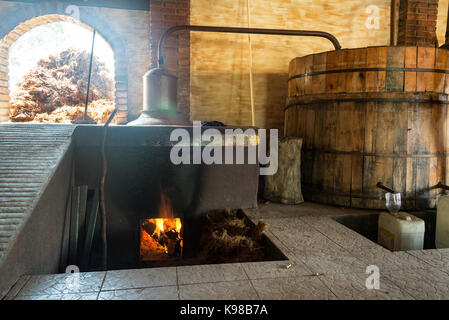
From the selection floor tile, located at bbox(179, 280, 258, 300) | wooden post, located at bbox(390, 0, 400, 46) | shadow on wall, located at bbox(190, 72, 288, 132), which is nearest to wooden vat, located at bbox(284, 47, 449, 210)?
shadow on wall, located at bbox(190, 72, 288, 132)

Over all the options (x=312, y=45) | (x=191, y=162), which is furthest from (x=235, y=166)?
(x=312, y=45)

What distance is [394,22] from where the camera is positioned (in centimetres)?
554

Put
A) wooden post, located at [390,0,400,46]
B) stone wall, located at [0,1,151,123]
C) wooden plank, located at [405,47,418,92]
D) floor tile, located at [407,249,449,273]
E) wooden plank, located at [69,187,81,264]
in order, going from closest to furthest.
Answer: floor tile, located at [407,249,449,273], wooden plank, located at [69,187,81,264], wooden plank, located at [405,47,418,92], stone wall, located at [0,1,151,123], wooden post, located at [390,0,400,46]

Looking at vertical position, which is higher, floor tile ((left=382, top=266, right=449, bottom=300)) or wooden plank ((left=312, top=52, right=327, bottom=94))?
wooden plank ((left=312, top=52, right=327, bottom=94))

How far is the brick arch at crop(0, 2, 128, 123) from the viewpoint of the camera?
4926mm

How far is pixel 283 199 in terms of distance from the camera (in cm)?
401

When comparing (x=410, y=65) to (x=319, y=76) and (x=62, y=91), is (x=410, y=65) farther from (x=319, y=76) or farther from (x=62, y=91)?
(x=62, y=91)

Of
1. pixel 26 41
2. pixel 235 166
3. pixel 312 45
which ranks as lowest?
pixel 235 166

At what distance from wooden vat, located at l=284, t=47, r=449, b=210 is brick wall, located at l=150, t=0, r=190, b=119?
197 centimetres

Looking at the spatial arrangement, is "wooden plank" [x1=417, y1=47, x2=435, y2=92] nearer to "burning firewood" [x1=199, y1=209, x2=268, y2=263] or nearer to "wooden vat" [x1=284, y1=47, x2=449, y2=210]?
"wooden vat" [x1=284, y1=47, x2=449, y2=210]

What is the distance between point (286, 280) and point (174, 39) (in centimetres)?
396

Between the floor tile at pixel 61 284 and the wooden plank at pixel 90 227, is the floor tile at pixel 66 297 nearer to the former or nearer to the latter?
the floor tile at pixel 61 284

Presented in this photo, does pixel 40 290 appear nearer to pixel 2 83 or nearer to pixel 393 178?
pixel 393 178

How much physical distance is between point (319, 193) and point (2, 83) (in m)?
5.31
